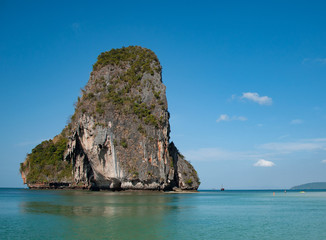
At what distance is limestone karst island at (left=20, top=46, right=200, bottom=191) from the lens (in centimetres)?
5244

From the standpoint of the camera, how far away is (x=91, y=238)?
14430mm

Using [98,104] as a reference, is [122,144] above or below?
below

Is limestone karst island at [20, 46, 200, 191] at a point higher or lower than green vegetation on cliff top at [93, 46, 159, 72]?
A: lower

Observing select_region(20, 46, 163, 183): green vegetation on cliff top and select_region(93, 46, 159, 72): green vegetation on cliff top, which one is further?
select_region(93, 46, 159, 72): green vegetation on cliff top

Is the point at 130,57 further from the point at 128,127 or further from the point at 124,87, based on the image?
the point at 128,127

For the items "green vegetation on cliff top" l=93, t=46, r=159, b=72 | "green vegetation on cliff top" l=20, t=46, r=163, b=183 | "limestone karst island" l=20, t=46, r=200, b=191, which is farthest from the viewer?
"green vegetation on cliff top" l=93, t=46, r=159, b=72

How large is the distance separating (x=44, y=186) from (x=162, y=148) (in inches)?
1711

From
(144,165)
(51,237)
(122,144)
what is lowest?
(51,237)

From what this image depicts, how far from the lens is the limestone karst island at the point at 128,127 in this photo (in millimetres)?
52438

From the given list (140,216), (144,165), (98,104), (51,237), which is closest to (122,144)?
(144,165)

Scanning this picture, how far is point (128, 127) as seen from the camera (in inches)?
2152

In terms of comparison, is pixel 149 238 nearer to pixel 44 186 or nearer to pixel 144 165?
pixel 144 165

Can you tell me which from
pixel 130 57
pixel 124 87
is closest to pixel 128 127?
pixel 124 87

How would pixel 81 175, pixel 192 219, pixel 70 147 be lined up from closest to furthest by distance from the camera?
1. pixel 192 219
2. pixel 70 147
3. pixel 81 175
